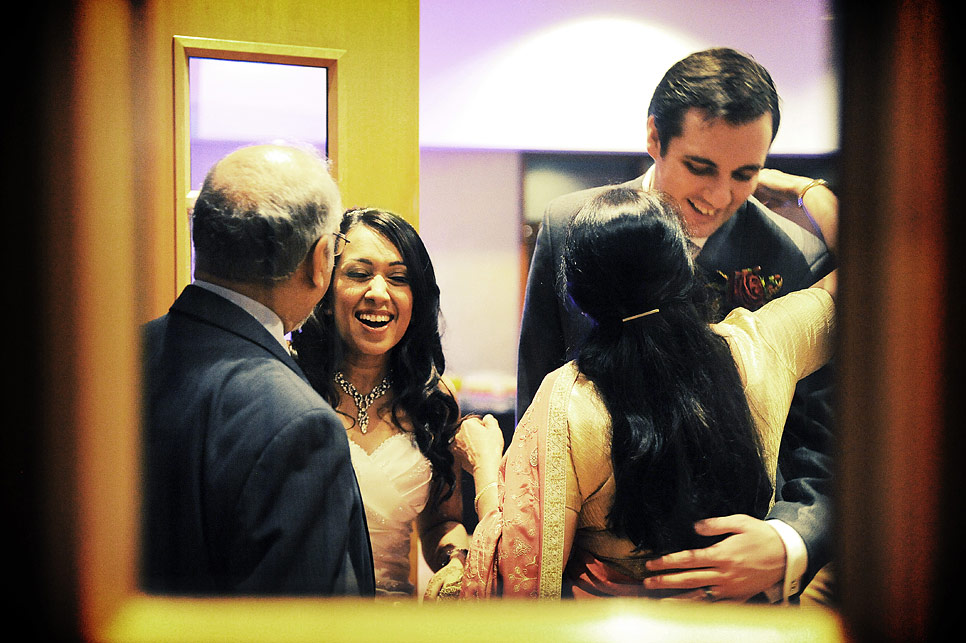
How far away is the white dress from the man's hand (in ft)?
1.17

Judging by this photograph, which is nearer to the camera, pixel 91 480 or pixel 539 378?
pixel 91 480

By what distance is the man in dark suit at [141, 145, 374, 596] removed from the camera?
87 cm

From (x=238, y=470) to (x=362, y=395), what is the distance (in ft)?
0.69

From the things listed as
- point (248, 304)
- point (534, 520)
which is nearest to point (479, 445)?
point (534, 520)

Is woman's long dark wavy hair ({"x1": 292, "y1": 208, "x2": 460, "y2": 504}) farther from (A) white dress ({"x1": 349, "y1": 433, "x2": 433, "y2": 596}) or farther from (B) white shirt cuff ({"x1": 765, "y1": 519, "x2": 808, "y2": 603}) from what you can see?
(B) white shirt cuff ({"x1": 765, "y1": 519, "x2": 808, "y2": 603})

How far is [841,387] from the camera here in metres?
0.95

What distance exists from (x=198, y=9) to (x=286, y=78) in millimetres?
147

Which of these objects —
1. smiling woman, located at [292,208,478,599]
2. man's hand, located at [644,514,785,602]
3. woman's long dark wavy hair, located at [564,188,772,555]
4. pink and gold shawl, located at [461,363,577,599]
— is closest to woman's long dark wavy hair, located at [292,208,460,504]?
smiling woman, located at [292,208,478,599]

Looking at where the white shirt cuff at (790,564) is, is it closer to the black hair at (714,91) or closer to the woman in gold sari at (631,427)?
the woman in gold sari at (631,427)

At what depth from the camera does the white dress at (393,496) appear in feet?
3.28

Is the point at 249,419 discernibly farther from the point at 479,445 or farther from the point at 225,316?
the point at 479,445

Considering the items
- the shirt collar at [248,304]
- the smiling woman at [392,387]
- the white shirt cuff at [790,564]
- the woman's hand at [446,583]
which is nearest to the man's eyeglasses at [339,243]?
the smiling woman at [392,387]

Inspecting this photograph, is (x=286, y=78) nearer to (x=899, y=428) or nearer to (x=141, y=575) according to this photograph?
(x=141, y=575)

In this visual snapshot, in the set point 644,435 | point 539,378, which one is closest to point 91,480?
point 539,378
